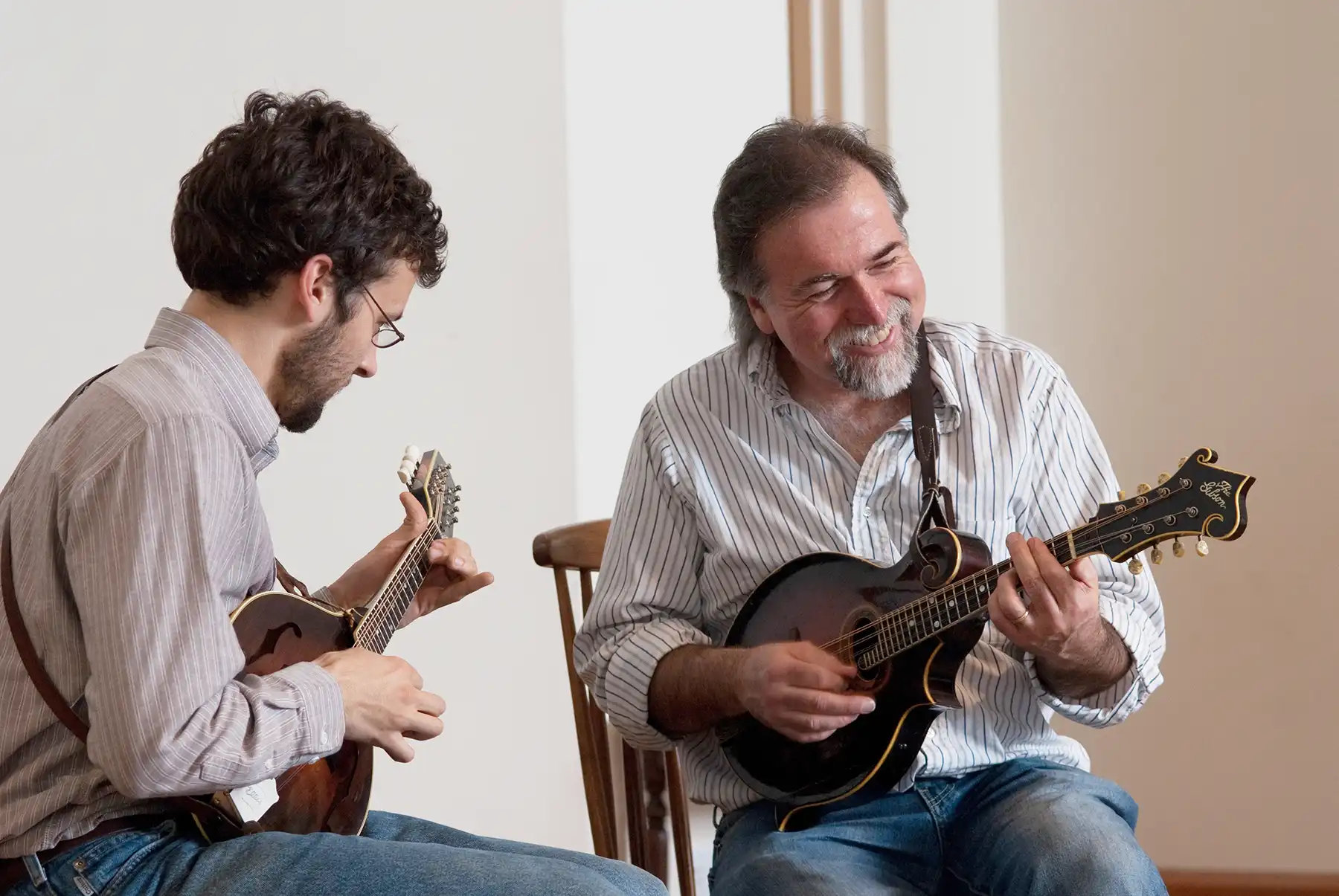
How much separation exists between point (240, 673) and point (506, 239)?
148 cm

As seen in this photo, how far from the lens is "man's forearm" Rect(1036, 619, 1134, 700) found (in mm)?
1584

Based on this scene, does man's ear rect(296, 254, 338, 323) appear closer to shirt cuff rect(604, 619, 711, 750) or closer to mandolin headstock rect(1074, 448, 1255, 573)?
shirt cuff rect(604, 619, 711, 750)

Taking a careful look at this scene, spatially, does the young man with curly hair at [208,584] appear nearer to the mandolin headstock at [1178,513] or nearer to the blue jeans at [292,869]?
the blue jeans at [292,869]

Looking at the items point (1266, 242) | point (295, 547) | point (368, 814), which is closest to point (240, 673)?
point (368, 814)

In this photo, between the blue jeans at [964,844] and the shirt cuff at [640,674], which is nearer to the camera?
the blue jeans at [964,844]

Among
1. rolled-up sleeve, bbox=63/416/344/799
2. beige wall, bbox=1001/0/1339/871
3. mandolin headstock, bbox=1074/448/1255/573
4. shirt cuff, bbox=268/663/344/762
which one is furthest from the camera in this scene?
beige wall, bbox=1001/0/1339/871

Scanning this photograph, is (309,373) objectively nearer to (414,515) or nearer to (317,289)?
(317,289)

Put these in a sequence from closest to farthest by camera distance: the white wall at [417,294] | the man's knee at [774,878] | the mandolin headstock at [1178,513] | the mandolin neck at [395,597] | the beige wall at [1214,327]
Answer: the mandolin headstock at [1178,513]
the man's knee at [774,878]
the mandolin neck at [395,597]
the white wall at [417,294]
the beige wall at [1214,327]

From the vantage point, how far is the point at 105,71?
2.18 meters

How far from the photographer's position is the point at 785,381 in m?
1.91

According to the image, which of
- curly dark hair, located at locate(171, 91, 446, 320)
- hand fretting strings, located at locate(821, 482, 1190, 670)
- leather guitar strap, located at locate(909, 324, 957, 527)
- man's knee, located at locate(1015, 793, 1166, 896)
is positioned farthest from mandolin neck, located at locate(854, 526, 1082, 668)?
curly dark hair, located at locate(171, 91, 446, 320)

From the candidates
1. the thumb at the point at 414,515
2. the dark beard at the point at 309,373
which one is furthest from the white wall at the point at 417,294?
the dark beard at the point at 309,373

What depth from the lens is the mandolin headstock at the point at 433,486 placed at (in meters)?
1.87

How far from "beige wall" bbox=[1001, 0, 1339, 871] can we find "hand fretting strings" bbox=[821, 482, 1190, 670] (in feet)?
4.12
